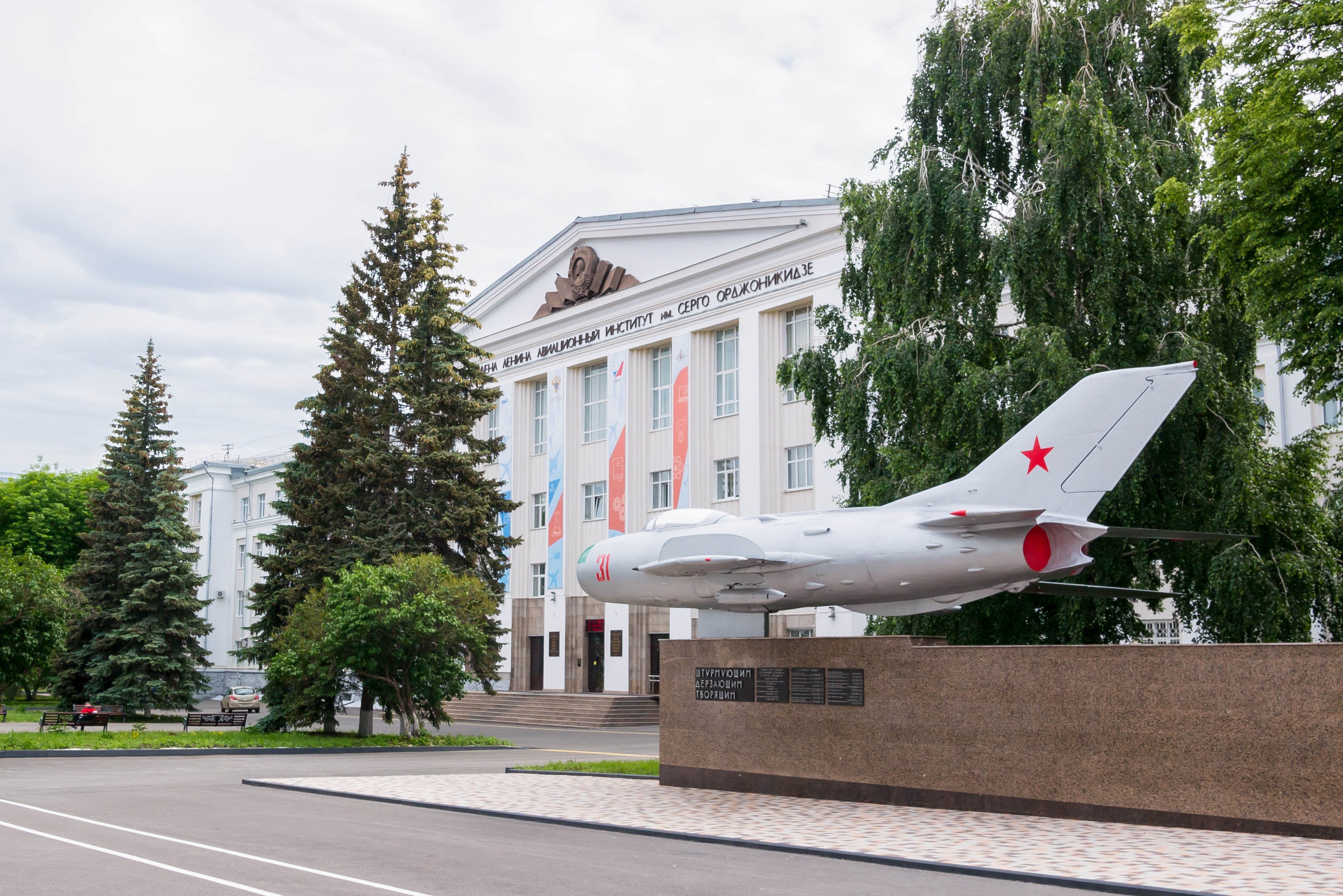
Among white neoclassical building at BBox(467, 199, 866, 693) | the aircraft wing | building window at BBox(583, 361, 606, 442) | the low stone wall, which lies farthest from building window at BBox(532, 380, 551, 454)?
the aircraft wing

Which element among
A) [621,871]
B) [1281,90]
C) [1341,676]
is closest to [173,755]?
[621,871]

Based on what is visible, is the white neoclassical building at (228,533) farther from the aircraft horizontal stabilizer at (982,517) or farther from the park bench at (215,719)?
the aircraft horizontal stabilizer at (982,517)

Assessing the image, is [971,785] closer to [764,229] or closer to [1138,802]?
[1138,802]

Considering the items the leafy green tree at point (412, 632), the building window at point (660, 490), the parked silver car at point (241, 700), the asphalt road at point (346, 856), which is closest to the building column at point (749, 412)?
the building window at point (660, 490)

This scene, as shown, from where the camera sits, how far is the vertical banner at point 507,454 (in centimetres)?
5331

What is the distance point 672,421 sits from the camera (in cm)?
4619

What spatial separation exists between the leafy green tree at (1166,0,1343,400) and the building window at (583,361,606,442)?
113ft

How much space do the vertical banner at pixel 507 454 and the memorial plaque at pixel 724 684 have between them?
118ft

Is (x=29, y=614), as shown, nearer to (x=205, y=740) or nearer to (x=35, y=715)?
(x=35, y=715)

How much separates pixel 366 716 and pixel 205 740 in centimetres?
417

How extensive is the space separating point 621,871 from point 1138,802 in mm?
6271

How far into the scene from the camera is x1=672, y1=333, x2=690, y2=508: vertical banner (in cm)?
4512

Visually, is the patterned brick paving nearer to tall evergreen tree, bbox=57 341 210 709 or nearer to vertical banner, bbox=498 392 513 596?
tall evergreen tree, bbox=57 341 210 709

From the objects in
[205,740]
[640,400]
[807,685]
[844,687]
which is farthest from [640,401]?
[844,687]
